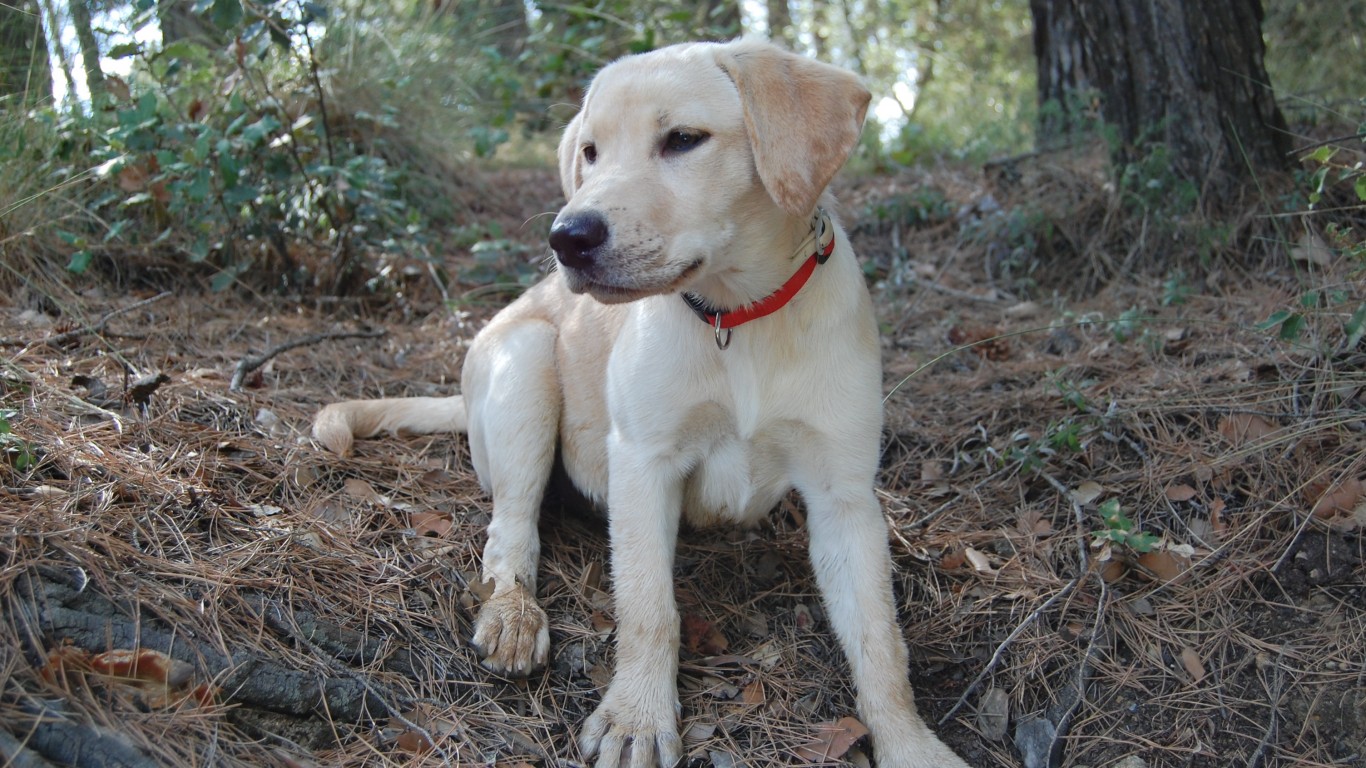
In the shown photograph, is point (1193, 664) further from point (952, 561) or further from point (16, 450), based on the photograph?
point (16, 450)

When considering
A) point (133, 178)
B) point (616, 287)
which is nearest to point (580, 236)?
point (616, 287)

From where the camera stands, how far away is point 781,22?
1118 cm

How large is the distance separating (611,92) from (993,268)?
2906 millimetres

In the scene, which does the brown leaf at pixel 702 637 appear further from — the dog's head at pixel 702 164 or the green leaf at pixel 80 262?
the green leaf at pixel 80 262

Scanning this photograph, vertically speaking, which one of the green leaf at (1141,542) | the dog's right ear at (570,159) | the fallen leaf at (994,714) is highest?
the dog's right ear at (570,159)

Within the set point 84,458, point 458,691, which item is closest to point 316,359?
point 84,458

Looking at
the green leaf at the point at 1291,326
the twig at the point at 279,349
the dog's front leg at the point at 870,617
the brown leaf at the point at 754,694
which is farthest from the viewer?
the twig at the point at 279,349

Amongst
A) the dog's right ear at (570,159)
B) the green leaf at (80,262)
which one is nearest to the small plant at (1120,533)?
the dog's right ear at (570,159)

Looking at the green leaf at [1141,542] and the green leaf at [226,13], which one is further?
the green leaf at [226,13]

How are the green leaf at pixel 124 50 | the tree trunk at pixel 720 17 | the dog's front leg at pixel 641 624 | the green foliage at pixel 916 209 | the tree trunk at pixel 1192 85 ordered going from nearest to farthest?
the dog's front leg at pixel 641 624 → the green leaf at pixel 124 50 → the tree trunk at pixel 1192 85 → the green foliage at pixel 916 209 → the tree trunk at pixel 720 17

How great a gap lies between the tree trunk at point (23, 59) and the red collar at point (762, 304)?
3229 mm

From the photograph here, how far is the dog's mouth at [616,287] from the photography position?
2098 millimetres

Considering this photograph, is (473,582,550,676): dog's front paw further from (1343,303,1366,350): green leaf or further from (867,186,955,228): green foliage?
(867,186,955,228): green foliage

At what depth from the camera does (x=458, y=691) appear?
2305 millimetres
